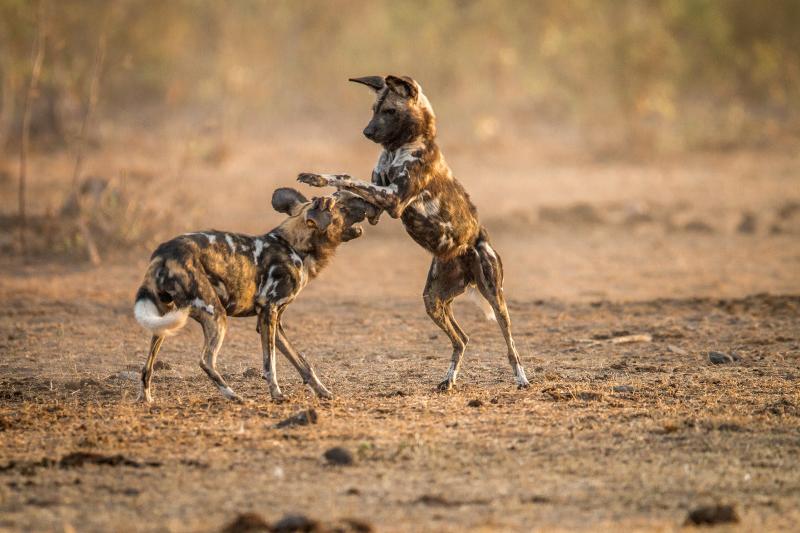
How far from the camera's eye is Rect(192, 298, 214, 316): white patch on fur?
6.73 m

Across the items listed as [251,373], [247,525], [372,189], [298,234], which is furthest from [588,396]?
[247,525]

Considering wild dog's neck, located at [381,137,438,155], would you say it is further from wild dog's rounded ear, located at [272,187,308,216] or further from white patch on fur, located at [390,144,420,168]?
wild dog's rounded ear, located at [272,187,308,216]

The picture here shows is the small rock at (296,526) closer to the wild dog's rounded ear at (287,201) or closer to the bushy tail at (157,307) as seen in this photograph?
the bushy tail at (157,307)

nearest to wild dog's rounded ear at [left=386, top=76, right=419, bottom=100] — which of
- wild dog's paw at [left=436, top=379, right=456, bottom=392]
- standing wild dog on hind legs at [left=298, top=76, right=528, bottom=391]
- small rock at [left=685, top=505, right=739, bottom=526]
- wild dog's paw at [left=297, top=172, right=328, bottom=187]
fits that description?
standing wild dog on hind legs at [left=298, top=76, right=528, bottom=391]

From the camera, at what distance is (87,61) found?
24953 millimetres

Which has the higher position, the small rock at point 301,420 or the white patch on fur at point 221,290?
the white patch on fur at point 221,290

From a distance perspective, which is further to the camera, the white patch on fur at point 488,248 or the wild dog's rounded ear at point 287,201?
the white patch on fur at point 488,248

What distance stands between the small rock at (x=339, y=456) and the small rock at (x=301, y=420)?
726mm

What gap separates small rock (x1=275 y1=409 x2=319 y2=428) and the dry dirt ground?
0.05 meters

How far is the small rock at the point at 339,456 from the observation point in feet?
18.3

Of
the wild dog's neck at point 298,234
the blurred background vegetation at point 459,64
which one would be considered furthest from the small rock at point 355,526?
the blurred background vegetation at point 459,64

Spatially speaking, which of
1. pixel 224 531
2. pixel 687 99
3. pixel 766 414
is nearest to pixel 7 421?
pixel 224 531

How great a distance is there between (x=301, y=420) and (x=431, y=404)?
951 mm

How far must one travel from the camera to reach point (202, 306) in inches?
266
